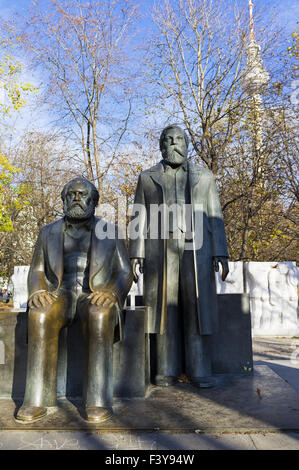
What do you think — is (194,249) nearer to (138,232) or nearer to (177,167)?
(138,232)

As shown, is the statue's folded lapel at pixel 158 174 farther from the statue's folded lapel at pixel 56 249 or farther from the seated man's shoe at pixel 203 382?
the seated man's shoe at pixel 203 382

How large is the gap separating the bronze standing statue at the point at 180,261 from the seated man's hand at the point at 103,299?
814 millimetres

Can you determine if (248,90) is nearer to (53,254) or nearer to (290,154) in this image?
(290,154)

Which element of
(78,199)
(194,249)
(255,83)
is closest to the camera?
(78,199)

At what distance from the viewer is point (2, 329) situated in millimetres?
3963

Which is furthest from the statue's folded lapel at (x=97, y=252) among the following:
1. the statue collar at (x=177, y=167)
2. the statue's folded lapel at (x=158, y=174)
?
the statue collar at (x=177, y=167)

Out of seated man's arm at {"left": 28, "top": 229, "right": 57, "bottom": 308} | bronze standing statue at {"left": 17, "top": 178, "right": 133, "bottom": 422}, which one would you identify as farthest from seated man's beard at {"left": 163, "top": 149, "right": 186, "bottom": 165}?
seated man's arm at {"left": 28, "top": 229, "right": 57, "bottom": 308}

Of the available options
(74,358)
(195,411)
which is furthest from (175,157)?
(195,411)

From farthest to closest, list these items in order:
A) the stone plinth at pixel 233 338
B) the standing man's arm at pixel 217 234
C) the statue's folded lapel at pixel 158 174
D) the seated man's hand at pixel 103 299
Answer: the stone plinth at pixel 233 338, the statue's folded lapel at pixel 158 174, the standing man's arm at pixel 217 234, the seated man's hand at pixel 103 299

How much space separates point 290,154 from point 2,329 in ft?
43.1

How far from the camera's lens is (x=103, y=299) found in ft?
11.3

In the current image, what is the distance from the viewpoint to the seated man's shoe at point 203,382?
13.3 ft

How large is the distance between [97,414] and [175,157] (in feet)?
8.41

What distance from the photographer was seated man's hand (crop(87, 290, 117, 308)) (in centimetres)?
343
